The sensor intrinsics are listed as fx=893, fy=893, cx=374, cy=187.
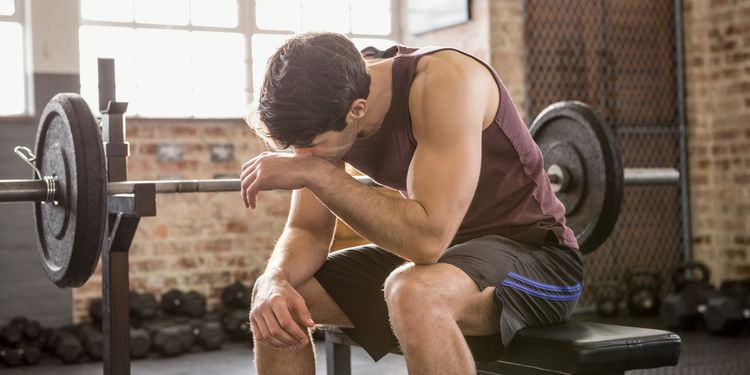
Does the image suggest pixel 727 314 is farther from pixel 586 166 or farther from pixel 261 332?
pixel 261 332

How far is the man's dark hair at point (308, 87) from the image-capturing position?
155cm

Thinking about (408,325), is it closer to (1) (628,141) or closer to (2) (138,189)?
(2) (138,189)

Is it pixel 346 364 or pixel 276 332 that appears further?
pixel 346 364

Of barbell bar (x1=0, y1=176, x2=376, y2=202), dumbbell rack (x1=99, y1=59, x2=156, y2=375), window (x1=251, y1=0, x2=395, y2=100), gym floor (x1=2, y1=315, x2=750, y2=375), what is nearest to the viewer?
barbell bar (x1=0, y1=176, x2=376, y2=202)

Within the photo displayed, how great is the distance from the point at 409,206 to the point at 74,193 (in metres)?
0.90

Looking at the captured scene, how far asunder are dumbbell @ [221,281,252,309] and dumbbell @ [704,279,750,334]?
7.46 ft

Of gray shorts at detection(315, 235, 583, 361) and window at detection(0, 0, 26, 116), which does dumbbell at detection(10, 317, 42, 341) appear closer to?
window at detection(0, 0, 26, 116)

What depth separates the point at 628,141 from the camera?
211 inches

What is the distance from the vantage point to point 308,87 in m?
1.55

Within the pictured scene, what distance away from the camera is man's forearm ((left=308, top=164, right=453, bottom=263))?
1.54 m

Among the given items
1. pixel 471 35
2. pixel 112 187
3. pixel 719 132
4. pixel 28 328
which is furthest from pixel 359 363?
pixel 719 132

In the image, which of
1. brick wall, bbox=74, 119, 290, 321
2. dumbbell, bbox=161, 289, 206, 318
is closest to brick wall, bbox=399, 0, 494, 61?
brick wall, bbox=74, 119, 290, 321

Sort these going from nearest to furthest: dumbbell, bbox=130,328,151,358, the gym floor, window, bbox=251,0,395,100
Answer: the gym floor < dumbbell, bbox=130,328,151,358 < window, bbox=251,0,395,100

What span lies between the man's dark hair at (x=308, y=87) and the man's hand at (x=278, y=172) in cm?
3
